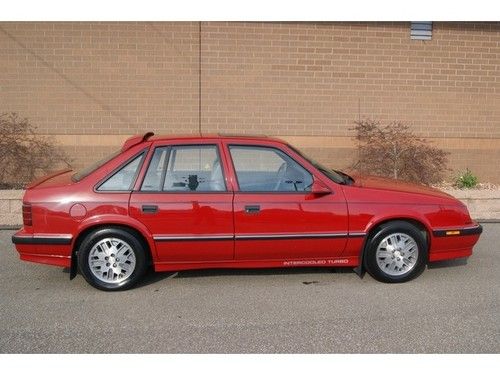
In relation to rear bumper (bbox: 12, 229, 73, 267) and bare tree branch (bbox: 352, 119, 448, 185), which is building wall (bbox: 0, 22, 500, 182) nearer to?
bare tree branch (bbox: 352, 119, 448, 185)

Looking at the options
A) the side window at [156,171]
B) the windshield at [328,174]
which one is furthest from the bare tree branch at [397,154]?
the side window at [156,171]

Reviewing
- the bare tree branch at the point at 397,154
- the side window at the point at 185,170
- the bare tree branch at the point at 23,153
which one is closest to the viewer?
the side window at the point at 185,170

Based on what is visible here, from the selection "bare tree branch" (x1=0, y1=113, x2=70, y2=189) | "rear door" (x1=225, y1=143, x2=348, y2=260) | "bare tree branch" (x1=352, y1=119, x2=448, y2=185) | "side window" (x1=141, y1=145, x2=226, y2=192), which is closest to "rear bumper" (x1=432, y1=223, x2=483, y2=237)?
"rear door" (x1=225, y1=143, x2=348, y2=260)

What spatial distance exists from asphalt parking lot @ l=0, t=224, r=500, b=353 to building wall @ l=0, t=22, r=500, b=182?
4.52m

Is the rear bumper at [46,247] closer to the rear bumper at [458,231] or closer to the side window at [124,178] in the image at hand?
the side window at [124,178]

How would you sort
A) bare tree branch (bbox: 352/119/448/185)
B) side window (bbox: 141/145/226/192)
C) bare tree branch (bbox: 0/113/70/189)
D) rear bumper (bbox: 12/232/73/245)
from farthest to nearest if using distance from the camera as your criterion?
1. bare tree branch (bbox: 352/119/448/185)
2. bare tree branch (bbox: 0/113/70/189)
3. side window (bbox: 141/145/226/192)
4. rear bumper (bbox: 12/232/73/245)

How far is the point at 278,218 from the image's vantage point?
159 inches

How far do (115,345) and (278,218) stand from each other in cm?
176

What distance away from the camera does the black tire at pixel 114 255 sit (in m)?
3.96

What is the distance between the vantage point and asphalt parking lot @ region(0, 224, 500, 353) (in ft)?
10.2

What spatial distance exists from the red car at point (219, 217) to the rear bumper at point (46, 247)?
0.01m

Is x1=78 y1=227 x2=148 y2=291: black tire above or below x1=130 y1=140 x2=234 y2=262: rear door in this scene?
below

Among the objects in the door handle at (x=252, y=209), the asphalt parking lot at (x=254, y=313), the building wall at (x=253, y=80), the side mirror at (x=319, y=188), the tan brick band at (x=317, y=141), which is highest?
the building wall at (x=253, y=80)

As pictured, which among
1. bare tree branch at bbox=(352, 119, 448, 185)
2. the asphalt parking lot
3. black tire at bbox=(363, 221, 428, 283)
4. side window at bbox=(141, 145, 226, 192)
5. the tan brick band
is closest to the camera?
the asphalt parking lot
